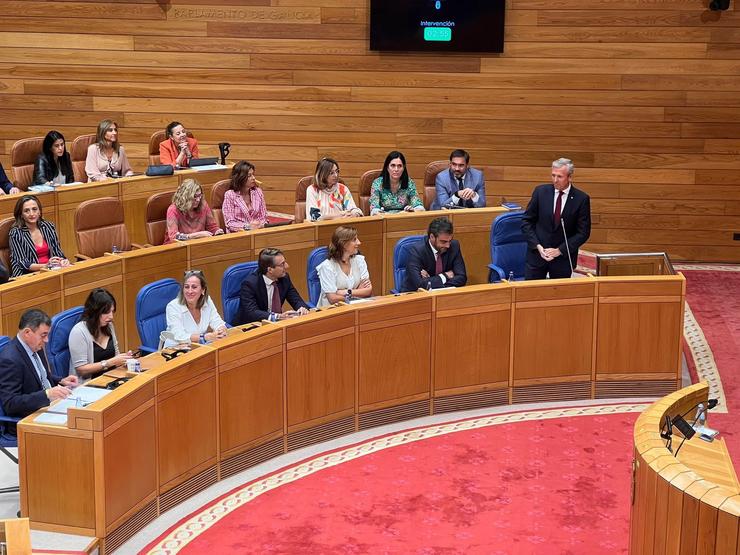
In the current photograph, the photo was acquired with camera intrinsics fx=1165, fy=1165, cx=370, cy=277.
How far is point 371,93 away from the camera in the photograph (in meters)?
11.0

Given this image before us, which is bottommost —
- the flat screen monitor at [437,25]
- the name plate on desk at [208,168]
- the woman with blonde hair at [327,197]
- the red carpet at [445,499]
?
the red carpet at [445,499]

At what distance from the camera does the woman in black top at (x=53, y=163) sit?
9.51 meters

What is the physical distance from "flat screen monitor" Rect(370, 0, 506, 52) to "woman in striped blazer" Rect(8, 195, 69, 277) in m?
4.23

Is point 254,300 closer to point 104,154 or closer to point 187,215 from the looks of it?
point 187,215

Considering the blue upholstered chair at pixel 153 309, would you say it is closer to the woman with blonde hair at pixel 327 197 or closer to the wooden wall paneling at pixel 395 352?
the wooden wall paneling at pixel 395 352

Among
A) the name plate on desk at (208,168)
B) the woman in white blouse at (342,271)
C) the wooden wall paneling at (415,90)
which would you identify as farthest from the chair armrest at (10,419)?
the wooden wall paneling at (415,90)

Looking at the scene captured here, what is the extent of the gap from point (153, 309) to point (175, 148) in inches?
145

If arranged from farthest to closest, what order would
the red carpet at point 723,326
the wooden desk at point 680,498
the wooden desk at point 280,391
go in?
1. the red carpet at point 723,326
2. the wooden desk at point 280,391
3. the wooden desk at point 680,498

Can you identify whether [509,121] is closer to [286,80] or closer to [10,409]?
[286,80]

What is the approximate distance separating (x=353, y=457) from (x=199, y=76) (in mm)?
5557

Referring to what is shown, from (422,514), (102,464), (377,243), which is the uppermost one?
(377,243)

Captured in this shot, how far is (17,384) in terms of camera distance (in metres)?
5.70

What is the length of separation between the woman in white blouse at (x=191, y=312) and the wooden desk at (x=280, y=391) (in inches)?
15.3

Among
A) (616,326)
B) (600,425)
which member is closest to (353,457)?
(600,425)
